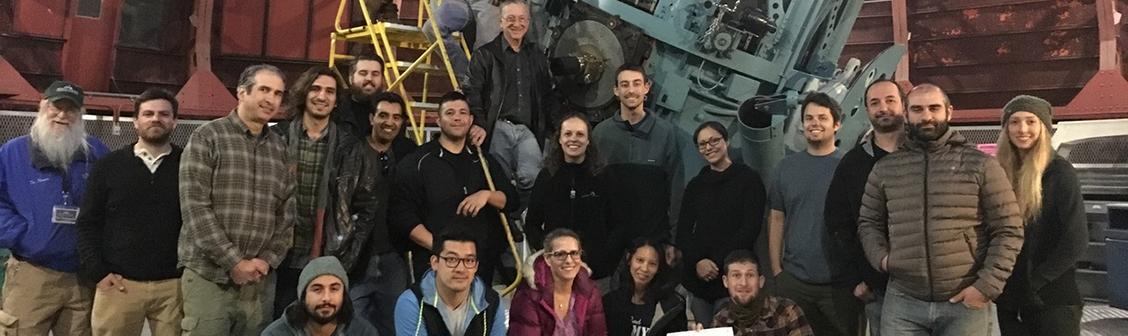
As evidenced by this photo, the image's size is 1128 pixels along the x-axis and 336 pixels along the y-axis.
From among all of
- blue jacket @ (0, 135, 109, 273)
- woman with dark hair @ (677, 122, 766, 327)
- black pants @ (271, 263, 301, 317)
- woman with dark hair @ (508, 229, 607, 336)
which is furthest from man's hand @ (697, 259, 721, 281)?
blue jacket @ (0, 135, 109, 273)

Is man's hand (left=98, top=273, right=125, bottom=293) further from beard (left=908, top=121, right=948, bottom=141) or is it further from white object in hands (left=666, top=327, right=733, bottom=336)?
beard (left=908, top=121, right=948, bottom=141)

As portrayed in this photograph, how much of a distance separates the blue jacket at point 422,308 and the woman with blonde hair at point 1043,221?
2.31 metres

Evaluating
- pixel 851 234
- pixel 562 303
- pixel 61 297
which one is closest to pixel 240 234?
pixel 61 297

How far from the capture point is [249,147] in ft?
11.4

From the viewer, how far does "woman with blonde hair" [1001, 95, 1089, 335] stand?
3.43 m

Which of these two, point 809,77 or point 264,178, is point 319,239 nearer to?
point 264,178

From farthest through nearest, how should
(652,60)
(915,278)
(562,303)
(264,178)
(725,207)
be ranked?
(652,60), (725,207), (562,303), (264,178), (915,278)

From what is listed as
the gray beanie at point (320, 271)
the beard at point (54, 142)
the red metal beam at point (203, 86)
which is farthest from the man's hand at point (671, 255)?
the red metal beam at point (203, 86)

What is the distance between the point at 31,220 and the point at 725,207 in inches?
134

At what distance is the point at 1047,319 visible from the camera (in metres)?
3.52

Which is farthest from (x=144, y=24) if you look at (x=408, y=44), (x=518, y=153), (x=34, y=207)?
(x=518, y=153)

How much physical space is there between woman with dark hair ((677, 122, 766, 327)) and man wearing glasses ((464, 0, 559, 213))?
3.05ft

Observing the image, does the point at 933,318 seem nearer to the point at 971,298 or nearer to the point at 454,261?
the point at 971,298

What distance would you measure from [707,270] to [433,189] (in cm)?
142
